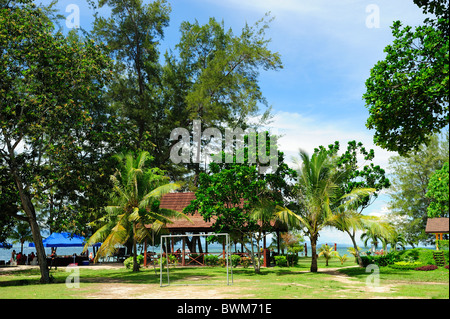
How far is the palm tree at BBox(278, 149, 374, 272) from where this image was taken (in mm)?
20750

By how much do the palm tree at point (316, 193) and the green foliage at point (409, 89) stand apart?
706 cm

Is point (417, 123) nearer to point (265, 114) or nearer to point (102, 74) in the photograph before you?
point (102, 74)

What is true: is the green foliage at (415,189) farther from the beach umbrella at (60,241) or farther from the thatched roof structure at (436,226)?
the beach umbrella at (60,241)

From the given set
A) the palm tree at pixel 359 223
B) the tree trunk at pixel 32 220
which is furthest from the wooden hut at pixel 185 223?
the tree trunk at pixel 32 220

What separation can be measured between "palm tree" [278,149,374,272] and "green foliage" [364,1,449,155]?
7062 millimetres

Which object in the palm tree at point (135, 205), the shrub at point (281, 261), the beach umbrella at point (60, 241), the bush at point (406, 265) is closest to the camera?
the palm tree at point (135, 205)

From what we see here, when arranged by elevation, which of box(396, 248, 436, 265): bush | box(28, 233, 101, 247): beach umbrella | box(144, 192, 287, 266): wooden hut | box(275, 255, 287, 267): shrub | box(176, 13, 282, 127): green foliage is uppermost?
box(176, 13, 282, 127): green foliage

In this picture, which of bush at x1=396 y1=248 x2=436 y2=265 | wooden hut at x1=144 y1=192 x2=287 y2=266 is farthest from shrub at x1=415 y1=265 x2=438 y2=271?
wooden hut at x1=144 y1=192 x2=287 y2=266

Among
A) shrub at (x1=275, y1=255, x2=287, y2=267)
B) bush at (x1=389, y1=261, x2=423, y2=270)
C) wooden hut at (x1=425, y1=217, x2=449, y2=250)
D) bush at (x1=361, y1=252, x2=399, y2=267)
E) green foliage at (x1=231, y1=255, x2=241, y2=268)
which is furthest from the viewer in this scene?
wooden hut at (x1=425, y1=217, x2=449, y2=250)

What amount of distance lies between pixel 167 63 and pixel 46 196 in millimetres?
21996

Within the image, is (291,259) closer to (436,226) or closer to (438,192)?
(438,192)

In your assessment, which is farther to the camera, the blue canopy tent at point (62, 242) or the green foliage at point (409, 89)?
the blue canopy tent at point (62, 242)

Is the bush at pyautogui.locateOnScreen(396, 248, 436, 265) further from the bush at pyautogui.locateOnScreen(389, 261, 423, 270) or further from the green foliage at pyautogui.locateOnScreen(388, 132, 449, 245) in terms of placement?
the green foliage at pyautogui.locateOnScreen(388, 132, 449, 245)

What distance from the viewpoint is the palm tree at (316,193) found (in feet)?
68.1
